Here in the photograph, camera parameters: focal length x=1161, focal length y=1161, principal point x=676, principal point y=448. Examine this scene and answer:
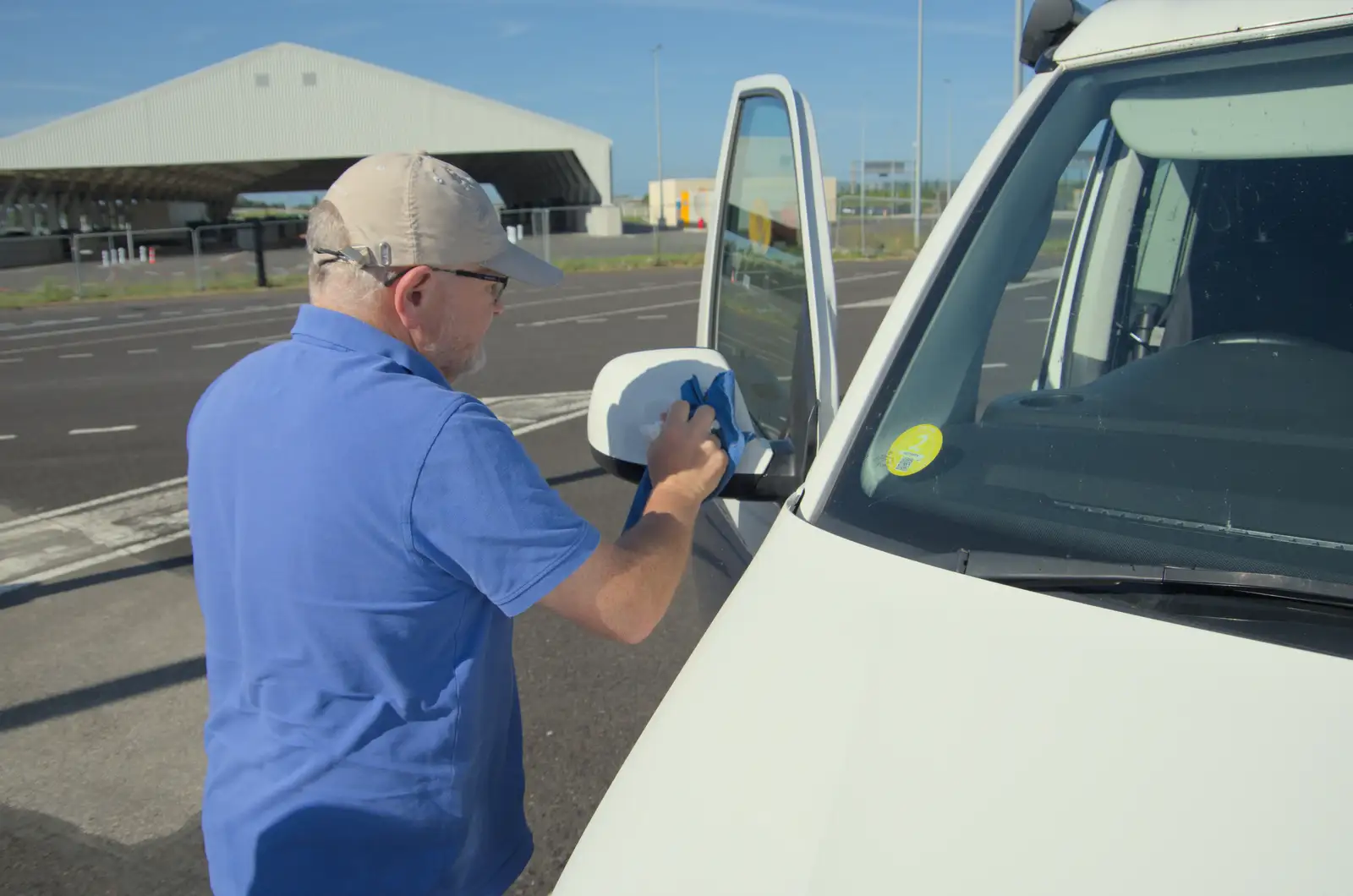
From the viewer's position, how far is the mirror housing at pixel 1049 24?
2285mm

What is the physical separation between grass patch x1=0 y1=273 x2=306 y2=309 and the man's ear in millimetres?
26533

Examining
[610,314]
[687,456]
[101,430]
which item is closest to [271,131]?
[610,314]

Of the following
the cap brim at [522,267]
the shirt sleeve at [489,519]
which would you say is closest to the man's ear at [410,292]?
the cap brim at [522,267]

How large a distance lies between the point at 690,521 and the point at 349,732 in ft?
2.04

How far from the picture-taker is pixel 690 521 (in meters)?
1.92

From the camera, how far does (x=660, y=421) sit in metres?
2.05

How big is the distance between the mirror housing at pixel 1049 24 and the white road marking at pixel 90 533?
17.7 feet

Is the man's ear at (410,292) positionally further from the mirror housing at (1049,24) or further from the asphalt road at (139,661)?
the mirror housing at (1049,24)

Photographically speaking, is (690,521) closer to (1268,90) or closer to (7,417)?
(1268,90)

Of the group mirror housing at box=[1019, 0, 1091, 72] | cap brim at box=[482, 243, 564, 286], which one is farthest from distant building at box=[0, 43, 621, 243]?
cap brim at box=[482, 243, 564, 286]

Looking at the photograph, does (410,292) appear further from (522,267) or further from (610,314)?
(610,314)

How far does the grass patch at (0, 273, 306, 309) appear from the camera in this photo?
25.6 m

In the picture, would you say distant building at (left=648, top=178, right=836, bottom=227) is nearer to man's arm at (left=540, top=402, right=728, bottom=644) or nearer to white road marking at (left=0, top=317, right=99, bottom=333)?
white road marking at (left=0, top=317, right=99, bottom=333)

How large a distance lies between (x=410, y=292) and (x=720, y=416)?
1.86ft
